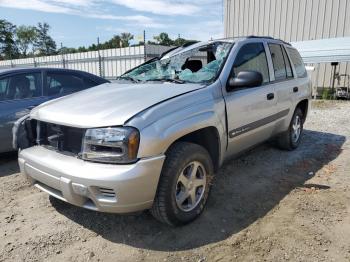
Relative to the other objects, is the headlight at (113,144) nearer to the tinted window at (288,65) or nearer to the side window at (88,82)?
the tinted window at (288,65)

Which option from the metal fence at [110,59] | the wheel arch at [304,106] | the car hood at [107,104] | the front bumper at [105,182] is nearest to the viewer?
the front bumper at [105,182]

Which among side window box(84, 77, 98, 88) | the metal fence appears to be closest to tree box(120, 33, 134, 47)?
the metal fence

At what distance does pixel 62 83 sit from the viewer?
18.3 ft

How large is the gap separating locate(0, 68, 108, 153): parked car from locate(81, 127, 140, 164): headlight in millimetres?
2678

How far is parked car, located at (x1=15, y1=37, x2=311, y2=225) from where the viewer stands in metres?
2.57

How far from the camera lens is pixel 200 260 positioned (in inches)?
103

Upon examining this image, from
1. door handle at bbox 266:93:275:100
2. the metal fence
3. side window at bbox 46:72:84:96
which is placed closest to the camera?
door handle at bbox 266:93:275:100

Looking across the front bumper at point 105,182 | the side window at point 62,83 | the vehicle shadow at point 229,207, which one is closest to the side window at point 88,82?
the side window at point 62,83

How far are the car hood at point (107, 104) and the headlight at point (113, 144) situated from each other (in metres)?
0.07

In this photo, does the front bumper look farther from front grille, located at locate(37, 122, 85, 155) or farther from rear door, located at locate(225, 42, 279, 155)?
rear door, located at locate(225, 42, 279, 155)

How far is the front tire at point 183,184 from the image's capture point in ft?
9.15

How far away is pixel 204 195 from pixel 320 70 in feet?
41.4

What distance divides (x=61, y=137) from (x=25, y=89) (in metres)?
Result: 2.66

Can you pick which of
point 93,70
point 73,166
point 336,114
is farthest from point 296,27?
point 73,166
